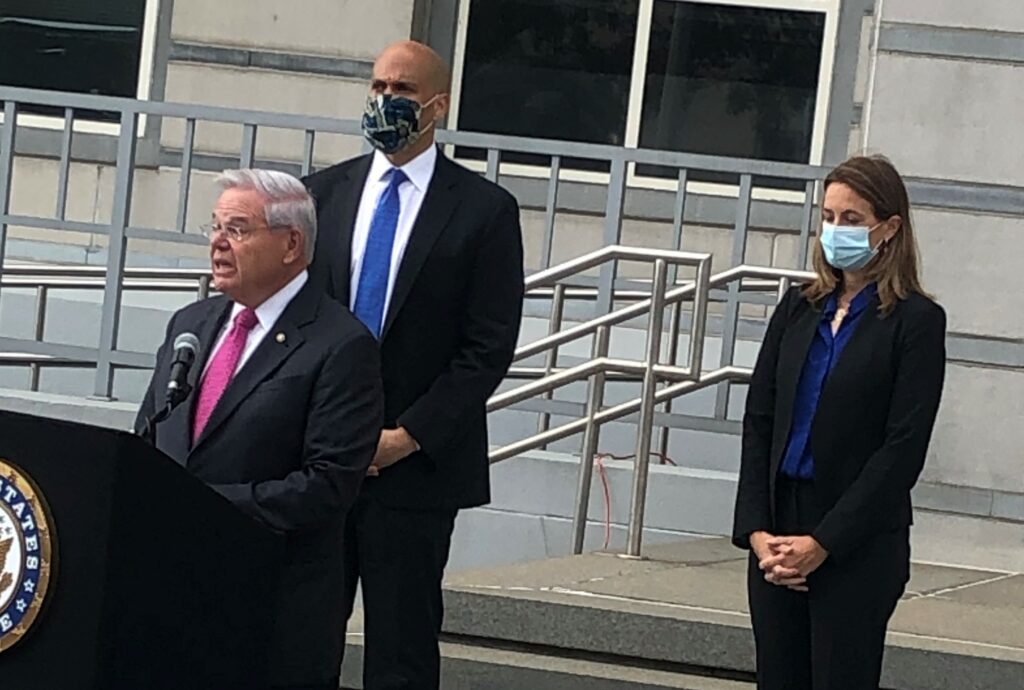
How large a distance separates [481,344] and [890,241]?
40.1 inches

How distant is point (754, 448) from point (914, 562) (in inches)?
162

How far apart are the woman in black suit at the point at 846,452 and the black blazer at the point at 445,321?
69cm

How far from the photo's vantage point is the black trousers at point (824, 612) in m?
5.04

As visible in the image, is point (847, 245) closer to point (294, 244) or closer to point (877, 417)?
point (877, 417)

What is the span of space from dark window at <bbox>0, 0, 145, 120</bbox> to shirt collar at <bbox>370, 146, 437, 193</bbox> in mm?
6171

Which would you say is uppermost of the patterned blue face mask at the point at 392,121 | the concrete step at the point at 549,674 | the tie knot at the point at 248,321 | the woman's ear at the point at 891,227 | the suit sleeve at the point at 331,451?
the patterned blue face mask at the point at 392,121

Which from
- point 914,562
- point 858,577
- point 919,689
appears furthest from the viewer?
point 914,562

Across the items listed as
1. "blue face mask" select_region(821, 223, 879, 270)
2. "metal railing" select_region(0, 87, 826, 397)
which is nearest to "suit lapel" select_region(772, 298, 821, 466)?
"blue face mask" select_region(821, 223, 879, 270)

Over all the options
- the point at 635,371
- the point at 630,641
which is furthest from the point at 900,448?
the point at 635,371

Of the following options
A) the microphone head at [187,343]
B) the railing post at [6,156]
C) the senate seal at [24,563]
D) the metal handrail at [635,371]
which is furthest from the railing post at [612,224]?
the senate seal at [24,563]

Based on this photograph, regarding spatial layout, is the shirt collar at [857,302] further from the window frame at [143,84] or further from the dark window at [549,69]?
the window frame at [143,84]

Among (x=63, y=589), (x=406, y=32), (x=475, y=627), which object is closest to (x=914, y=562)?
(x=475, y=627)

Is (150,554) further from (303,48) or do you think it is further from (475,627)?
(303,48)

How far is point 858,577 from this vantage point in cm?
508
